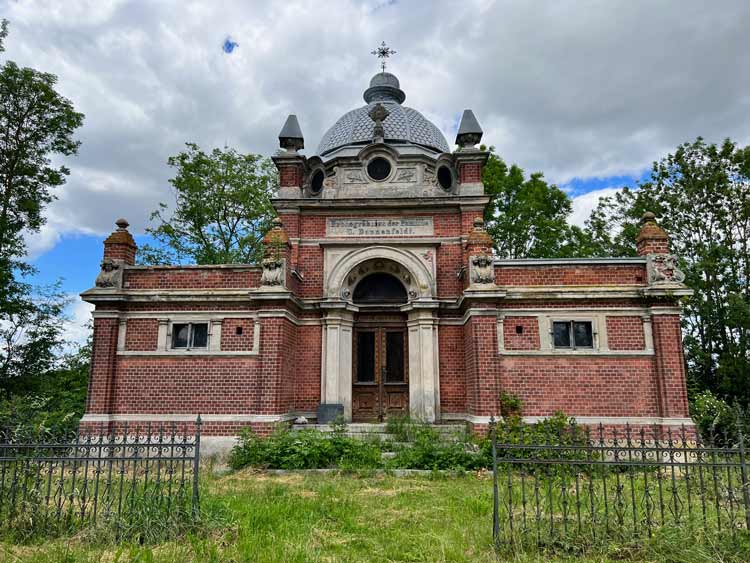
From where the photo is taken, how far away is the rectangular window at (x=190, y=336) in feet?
40.3

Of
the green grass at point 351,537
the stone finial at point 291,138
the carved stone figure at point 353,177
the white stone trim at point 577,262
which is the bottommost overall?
the green grass at point 351,537

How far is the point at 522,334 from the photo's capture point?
38.8 feet

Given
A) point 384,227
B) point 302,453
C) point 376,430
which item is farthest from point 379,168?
point 302,453

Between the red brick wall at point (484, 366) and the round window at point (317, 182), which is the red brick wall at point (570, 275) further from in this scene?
the round window at point (317, 182)

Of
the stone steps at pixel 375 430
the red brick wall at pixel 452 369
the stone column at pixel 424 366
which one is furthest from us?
the red brick wall at pixel 452 369

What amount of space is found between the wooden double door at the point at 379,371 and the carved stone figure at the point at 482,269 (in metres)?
2.93

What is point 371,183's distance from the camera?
14258 millimetres

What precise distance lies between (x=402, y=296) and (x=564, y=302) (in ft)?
14.4

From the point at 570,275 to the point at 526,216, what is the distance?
12.8 m

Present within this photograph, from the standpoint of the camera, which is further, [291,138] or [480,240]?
[291,138]

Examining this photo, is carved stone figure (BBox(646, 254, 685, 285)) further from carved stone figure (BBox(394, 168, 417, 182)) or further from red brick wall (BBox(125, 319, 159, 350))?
red brick wall (BBox(125, 319, 159, 350))

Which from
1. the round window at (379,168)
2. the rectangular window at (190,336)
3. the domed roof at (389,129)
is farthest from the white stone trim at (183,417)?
the domed roof at (389,129)

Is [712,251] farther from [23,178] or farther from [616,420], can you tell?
[23,178]

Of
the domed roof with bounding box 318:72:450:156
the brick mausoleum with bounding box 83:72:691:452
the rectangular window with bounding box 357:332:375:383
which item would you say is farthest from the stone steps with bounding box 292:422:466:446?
the domed roof with bounding box 318:72:450:156
